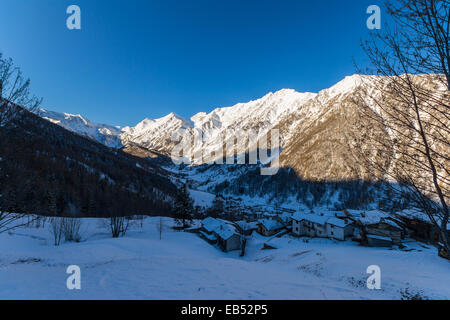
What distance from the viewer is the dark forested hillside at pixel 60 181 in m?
7.61

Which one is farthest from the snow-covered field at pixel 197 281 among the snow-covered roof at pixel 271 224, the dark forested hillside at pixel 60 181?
the snow-covered roof at pixel 271 224

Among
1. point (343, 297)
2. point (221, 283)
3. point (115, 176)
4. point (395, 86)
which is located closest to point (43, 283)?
point (221, 283)

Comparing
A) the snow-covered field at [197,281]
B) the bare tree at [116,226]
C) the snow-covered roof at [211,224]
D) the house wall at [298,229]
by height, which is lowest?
the house wall at [298,229]

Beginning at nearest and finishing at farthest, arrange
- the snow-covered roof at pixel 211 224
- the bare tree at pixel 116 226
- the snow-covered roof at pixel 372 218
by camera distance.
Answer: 1. the bare tree at pixel 116 226
2. the snow-covered roof at pixel 372 218
3. the snow-covered roof at pixel 211 224

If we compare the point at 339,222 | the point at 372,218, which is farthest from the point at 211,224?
the point at 372,218

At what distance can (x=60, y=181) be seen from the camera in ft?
202

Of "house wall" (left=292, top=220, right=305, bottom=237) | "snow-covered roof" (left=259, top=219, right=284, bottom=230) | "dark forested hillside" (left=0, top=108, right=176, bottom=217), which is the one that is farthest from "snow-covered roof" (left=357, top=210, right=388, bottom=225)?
"dark forested hillside" (left=0, top=108, right=176, bottom=217)

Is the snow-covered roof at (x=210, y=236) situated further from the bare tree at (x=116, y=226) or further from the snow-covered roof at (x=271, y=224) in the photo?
the bare tree at (x=116, y=226)

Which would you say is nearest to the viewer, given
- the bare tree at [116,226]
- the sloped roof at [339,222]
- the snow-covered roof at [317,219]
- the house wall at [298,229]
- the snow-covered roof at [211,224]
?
the bare tree at [116,226]

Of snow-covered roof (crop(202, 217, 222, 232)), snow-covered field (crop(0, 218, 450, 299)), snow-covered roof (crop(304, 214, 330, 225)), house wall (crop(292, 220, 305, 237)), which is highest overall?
snow-covered field (crop(0, 218, 450, 299))

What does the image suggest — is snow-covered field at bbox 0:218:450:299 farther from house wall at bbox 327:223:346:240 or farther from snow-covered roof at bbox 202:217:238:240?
house wall at bbox 327:223:346:240

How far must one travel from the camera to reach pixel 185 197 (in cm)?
3900

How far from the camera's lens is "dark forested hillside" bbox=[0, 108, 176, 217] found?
25.0 ft

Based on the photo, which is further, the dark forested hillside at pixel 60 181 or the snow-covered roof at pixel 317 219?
the snow-covered roof at pixel 317 219
